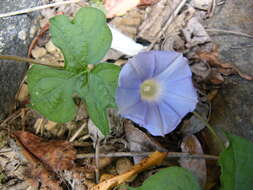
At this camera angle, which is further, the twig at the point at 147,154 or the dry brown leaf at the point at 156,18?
the dry brown leaf at the point at 156,18

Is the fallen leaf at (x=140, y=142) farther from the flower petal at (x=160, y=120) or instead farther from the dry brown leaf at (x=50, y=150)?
the dry brown leaf at (x=50, y=150)

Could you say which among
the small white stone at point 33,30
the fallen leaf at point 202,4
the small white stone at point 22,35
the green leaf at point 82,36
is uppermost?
the green leaf at point 82,36

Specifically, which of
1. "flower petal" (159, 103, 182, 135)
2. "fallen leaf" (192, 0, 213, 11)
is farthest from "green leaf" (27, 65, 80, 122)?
"fallen leaf" (192, 0, 213, 11)

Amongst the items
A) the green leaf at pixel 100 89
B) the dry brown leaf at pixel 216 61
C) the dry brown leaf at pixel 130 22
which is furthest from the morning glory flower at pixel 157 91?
the dry brown leaf at pixel 130 22

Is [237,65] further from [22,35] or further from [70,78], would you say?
[22,35]

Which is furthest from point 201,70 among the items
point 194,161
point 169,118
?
point 194,161

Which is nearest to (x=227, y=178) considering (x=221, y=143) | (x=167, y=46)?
(x=221, y=143)

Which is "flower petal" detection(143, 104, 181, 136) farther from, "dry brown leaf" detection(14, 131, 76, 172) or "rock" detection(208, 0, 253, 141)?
"dry brown leaf" detection(14, 131, 76, 172)
